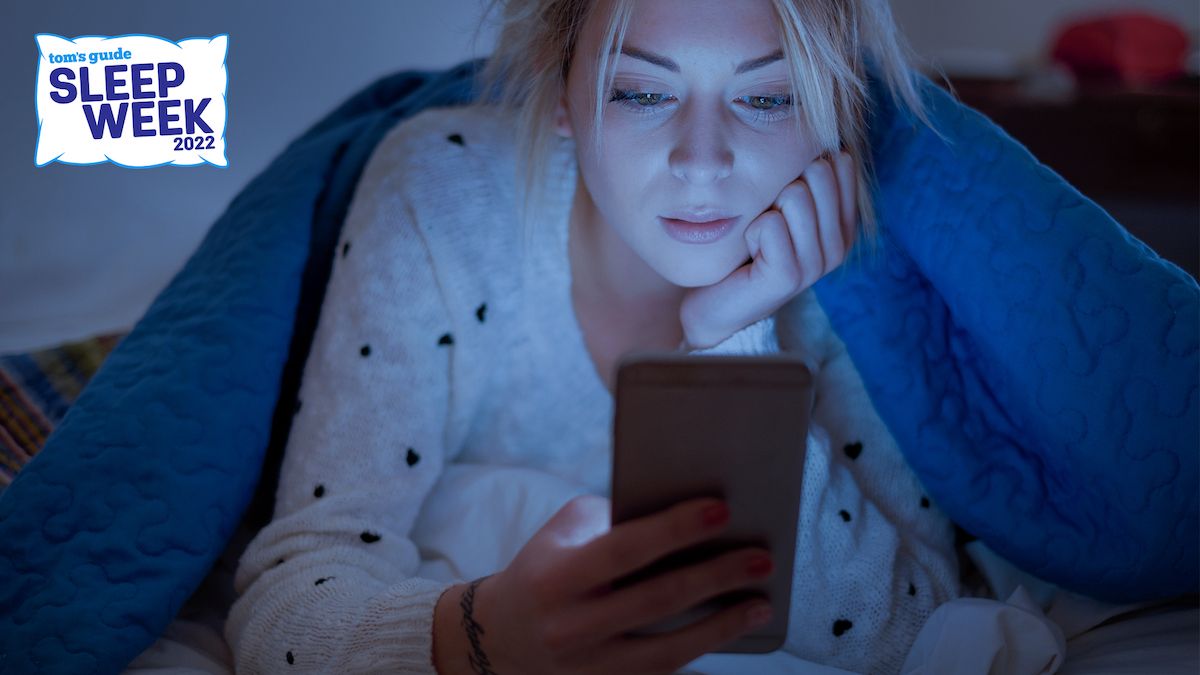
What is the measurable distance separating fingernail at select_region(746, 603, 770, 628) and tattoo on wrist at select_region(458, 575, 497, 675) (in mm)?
153

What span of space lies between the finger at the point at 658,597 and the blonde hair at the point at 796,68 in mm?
322

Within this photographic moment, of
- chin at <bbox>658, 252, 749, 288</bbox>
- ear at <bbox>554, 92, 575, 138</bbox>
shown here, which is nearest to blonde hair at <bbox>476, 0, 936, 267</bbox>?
ear at <bbox>554, 92, 575, 138</bbox>

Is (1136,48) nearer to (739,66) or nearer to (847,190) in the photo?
(847,190)

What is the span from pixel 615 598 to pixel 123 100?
44cm

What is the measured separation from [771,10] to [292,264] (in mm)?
419

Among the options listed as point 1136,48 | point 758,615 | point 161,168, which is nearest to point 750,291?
point 758,615

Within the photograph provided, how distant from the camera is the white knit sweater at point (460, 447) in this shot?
0.65 metres

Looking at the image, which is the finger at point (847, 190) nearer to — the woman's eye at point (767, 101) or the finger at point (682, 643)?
the woman's eye at point (767, 101)

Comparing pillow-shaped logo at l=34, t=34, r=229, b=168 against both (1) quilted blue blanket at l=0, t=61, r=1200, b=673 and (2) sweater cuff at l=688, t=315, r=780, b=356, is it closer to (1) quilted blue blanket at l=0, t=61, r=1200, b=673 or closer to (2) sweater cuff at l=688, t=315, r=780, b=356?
(1) quilted blue blanket at l=0, t=61, r=1200, b=673

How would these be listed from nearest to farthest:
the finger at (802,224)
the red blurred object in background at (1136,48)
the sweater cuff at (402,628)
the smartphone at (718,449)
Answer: the smartphone at (718,449) → the sweater cuff at (402,628) → the finger at (802,224) → the red blurred object in background at (1136,48)

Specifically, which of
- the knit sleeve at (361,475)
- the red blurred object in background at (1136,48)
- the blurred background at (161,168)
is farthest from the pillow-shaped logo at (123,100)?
the red blurred object in background at (1136,48)

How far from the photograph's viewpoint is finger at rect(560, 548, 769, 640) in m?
0.51

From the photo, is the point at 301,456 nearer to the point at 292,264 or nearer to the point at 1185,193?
the point at 292,264

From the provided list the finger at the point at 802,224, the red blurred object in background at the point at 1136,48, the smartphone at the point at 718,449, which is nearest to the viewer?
the smartphone at the point at 718,449
